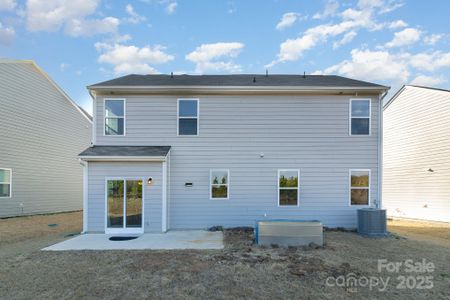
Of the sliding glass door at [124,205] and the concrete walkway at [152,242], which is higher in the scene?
the sliding glass door at [124,205]

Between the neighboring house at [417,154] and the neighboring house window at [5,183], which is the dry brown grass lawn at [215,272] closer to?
the neighboring house at [417,154]

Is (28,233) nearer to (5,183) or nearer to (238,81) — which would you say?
(5,183)

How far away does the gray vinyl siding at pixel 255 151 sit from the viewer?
983cm

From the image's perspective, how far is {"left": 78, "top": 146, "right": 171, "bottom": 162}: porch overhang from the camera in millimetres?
8992

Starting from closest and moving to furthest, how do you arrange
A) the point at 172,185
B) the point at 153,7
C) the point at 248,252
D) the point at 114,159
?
the point at 248,252 < the point at 114,159 < the point at 172,185 < the point at 153,7

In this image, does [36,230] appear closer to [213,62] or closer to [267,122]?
[267,122]

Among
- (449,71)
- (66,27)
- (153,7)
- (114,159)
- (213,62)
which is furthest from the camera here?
(449,71)

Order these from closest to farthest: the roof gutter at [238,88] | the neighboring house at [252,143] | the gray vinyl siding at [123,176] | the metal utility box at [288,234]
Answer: the metal utility box at [288,234], the gray vinyl siding at [123,176], the roof gutter at [238,88], the neighboring house at [252,143]

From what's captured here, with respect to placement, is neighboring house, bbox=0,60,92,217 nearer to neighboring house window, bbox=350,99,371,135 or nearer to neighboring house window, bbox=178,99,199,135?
neighboring house window, bbox=178,99,199,135

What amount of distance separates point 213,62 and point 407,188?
592 inches

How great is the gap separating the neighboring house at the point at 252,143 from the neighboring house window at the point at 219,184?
36mm

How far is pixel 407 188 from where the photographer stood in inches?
Answer: 587

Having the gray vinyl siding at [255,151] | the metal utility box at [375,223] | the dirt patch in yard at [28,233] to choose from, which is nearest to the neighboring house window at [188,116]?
the gray vinyl siding at [255,151]

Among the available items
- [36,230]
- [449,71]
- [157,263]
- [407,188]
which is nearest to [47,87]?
[36,230]
